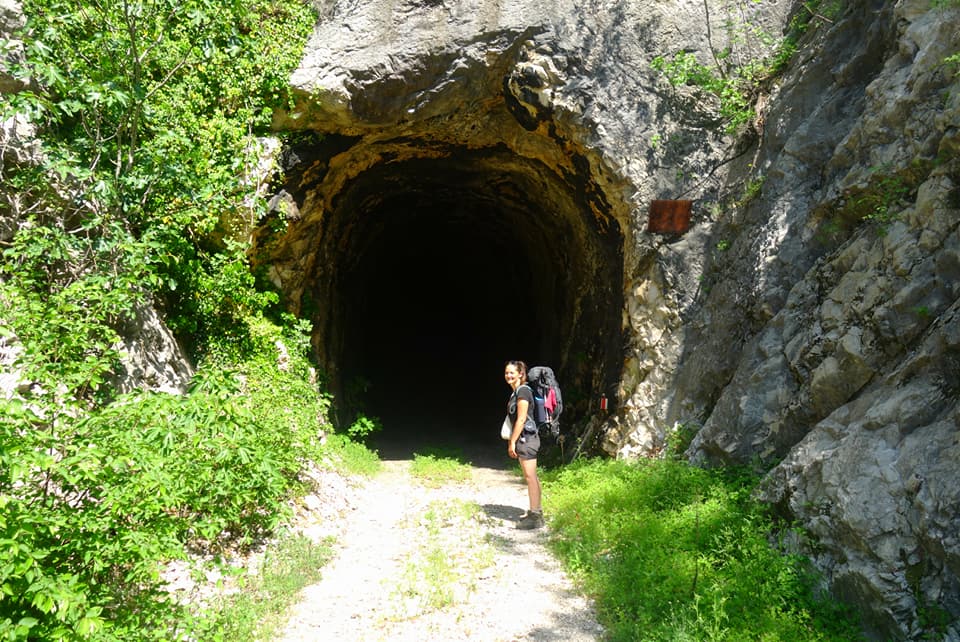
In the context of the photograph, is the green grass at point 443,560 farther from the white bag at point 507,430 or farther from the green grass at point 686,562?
the white bag at point 507,430

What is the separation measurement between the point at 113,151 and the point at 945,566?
21.4ft

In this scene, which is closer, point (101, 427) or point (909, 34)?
point (101, 427)

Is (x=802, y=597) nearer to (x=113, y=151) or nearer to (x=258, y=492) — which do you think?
(x=258, y=492)

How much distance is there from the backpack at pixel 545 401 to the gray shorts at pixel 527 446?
17cm

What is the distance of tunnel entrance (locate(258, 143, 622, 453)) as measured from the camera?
9406mm

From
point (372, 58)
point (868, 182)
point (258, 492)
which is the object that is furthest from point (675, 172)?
point (258, 492)

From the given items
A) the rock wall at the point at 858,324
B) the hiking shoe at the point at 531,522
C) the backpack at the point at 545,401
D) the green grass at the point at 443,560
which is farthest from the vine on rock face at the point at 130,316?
the rock wall at the point at 858,324

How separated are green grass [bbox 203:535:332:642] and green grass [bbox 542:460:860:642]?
→ 6.96 ft

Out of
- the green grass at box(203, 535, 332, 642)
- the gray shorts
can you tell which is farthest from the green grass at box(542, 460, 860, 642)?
the green grass at box(203, 535, 332, 642)

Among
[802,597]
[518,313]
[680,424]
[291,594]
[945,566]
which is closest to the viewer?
[945,566]

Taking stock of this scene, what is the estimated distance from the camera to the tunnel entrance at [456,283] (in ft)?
30.9

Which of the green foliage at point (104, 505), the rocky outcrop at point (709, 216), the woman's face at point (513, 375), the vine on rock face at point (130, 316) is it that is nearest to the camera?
the green foliage at point (104, 505)

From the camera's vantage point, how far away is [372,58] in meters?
7.93

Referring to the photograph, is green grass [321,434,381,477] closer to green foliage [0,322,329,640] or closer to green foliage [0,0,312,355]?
green foliage [0,0,312,355]
